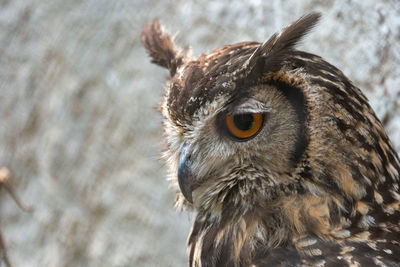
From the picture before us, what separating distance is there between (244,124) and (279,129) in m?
0.10

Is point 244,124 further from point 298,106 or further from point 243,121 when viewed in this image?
point 298,106

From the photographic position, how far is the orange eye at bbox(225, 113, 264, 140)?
4.75 feet

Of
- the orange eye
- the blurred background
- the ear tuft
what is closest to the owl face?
the orange eye

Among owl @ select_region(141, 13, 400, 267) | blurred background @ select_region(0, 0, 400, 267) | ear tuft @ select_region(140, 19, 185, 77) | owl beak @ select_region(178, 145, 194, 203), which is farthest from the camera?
blurred background @ select_region(0, 0, 400, 267)

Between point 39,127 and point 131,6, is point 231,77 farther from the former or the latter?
point 39,127

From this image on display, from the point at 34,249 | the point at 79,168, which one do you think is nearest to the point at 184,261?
the point at 79,168

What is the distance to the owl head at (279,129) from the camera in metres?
1.44

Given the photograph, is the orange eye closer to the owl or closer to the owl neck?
the owl

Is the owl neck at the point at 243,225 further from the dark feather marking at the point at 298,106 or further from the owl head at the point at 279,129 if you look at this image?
the dark feather marking at the point at 298,106

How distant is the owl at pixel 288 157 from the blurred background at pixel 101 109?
99cm

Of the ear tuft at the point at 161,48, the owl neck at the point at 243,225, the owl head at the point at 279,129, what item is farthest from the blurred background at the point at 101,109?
the owl neck at the point at 243,225

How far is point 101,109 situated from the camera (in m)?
3.38

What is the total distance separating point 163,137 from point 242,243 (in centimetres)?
50

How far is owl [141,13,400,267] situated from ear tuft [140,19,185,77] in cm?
20
